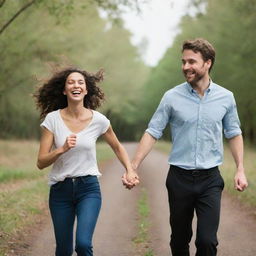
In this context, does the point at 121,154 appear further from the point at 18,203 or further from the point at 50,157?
the point at 18,203

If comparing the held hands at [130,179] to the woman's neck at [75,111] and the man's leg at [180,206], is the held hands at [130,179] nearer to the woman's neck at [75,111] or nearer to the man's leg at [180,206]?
the man's leg at [180,206]

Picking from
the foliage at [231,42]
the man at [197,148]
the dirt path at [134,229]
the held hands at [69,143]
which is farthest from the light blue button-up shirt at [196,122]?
the foliage at [231,42]

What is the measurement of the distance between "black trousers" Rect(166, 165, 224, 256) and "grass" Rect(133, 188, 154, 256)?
235 centimetres

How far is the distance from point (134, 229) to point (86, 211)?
4.57 metres

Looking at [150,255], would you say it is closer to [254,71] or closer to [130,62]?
[254,71]

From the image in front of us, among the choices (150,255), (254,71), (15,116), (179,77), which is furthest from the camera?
(179,77)

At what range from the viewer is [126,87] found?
50.7m

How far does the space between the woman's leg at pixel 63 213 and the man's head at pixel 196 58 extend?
1625mm

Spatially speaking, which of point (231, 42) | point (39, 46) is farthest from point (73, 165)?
point (231, 42)

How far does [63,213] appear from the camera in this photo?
16.9 ft

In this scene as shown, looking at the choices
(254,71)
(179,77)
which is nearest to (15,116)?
(179,77)

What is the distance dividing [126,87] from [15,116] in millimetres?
16465

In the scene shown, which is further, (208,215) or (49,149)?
(49,149)

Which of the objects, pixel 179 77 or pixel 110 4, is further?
pixel 179 77
